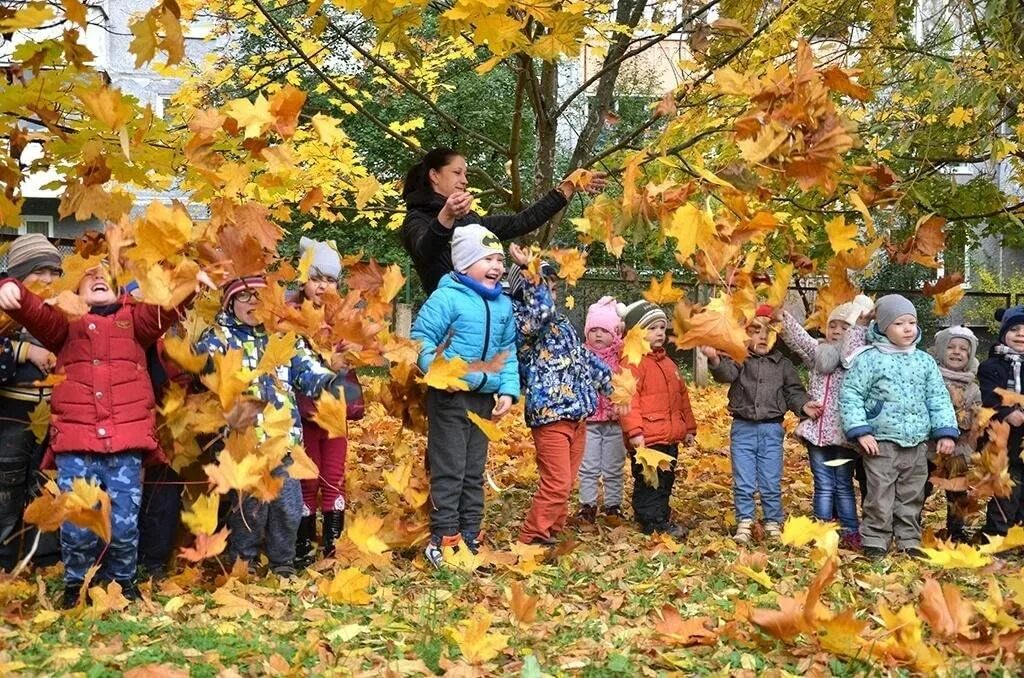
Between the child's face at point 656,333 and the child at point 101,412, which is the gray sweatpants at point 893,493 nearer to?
the child's face at point 656,333

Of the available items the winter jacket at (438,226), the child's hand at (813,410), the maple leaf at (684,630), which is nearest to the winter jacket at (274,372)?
the winter jacket at (438,226)

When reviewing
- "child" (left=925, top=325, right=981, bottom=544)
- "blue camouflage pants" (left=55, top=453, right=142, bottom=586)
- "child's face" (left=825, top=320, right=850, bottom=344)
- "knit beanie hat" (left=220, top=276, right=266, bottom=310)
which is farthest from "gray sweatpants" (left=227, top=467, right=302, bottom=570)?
"child" (left=925, top=325, right=981, bottom=544)

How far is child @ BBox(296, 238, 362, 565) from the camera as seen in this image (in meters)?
5.28

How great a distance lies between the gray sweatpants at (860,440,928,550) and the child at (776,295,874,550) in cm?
26

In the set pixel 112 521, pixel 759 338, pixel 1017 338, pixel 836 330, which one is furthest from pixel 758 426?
pixel 112 521

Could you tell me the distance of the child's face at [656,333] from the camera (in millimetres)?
6324

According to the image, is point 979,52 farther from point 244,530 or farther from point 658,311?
point 244,530

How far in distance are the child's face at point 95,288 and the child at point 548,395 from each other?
1.94m

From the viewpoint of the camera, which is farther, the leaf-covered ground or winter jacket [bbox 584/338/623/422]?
winter jacket [bbox 584/338/623/422]

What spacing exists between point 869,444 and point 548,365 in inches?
63.9

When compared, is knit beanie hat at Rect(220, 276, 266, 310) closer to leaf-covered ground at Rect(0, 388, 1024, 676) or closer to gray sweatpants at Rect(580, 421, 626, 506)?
leaf-covered ground at Rect(0, 388, 1024, 676)

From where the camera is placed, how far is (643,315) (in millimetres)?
6379

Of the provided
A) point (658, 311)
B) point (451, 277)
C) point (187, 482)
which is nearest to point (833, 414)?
point (658, 311)

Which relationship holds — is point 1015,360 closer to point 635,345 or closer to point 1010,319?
point 1010,319
